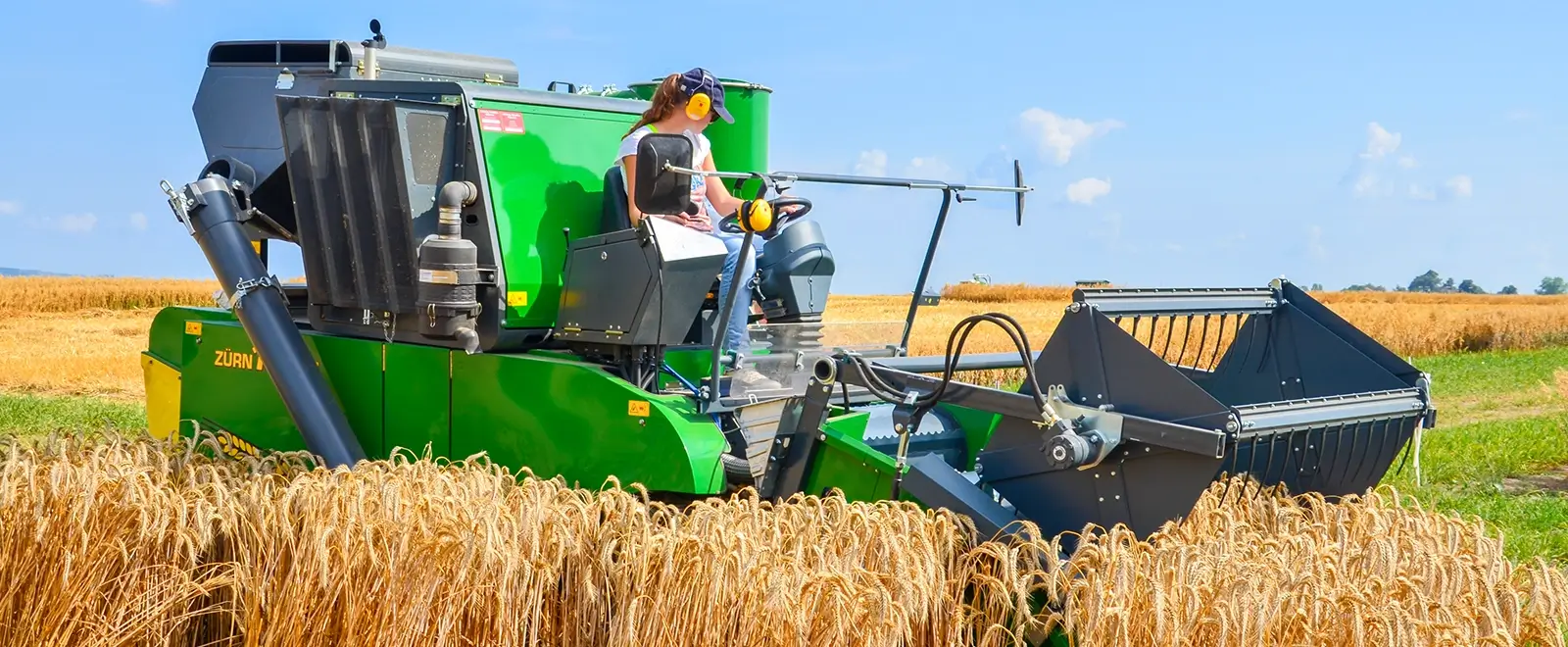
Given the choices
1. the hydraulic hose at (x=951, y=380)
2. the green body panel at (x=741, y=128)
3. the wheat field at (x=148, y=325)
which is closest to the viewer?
the hydraulic hose at (x=951, y=380)

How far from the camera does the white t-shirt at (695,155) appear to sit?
17.2 feet

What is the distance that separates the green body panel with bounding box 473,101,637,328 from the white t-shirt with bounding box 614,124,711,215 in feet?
0.73

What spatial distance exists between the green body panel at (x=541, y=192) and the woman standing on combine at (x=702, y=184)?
251mm

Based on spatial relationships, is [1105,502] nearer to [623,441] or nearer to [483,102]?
[623,441]

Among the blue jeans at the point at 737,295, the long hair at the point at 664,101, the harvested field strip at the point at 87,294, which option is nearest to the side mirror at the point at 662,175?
the blue jeans at the point at 737,295

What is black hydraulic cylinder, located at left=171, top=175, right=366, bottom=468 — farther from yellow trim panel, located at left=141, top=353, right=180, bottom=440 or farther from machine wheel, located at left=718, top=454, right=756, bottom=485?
machine wheel, located at left=718, top=454, right=756, bottom=485

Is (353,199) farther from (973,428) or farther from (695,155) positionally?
(973,428)

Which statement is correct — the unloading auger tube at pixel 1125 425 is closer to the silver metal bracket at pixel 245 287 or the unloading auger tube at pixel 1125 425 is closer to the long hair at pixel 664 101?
the long hair at pixel 664 101

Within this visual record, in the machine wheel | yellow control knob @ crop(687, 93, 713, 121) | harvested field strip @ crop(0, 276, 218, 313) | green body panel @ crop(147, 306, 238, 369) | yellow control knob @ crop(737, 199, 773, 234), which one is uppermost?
yellow control knob @ crop(687, 93, 713, 121)

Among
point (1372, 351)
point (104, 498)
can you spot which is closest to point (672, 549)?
point (104, 498)

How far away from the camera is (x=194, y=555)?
458 centimetres

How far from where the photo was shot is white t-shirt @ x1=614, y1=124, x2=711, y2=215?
5.24 meters

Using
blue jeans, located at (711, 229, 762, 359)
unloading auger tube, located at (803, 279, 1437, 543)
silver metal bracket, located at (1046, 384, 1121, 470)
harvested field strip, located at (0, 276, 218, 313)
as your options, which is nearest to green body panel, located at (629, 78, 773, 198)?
blue jeans, located at (711, 229, 762, 359)

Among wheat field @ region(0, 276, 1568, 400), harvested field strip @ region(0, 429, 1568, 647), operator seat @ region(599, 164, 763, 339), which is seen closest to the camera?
harvested field strip @ region(0, 429, 1568, 647)
